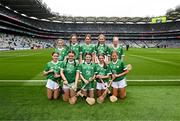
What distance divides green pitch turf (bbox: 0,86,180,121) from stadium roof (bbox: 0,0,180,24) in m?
63.6

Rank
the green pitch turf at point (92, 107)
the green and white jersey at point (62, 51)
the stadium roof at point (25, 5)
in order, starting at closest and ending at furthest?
the green pitch turf at point (92, 107) → the green and white jersey at point (62, 51) → the stadium roof at point (25, 5)

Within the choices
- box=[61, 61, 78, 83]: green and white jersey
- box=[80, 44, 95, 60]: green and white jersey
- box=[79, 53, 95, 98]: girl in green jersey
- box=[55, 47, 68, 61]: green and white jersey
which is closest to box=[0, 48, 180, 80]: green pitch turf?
box=[55, 47, 68, 61]: green and white jersey

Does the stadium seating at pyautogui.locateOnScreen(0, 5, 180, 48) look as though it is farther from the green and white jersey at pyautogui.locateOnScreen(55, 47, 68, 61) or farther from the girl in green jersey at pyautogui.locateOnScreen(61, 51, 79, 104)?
the girl in green jersey at pyautogui.locateOnScreen(61, 51, 79, 104)

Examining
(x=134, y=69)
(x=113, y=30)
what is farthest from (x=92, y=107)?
(x=113, y=30)

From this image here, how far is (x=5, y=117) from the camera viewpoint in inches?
264

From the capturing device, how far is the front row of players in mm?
8531

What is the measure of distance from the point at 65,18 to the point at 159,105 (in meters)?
115

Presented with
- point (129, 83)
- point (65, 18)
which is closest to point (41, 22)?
point (65, 18)

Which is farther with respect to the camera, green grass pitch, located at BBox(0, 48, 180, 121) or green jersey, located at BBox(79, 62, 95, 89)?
green jersey, located at BBox(79, 62, 95, 89)

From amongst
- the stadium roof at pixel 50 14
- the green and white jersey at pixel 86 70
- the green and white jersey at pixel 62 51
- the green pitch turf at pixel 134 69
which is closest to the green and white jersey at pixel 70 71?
the green and white jersey at pixel 86 70

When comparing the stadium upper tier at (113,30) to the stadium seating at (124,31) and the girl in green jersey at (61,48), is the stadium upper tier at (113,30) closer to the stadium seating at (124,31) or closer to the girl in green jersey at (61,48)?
the stadium seating at (124,31)

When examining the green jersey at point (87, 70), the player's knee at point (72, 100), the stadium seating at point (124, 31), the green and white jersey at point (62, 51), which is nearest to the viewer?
the player's knee at point (72, 100)

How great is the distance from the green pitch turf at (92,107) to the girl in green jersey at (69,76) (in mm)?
332

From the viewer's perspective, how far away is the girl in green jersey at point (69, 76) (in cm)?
847
